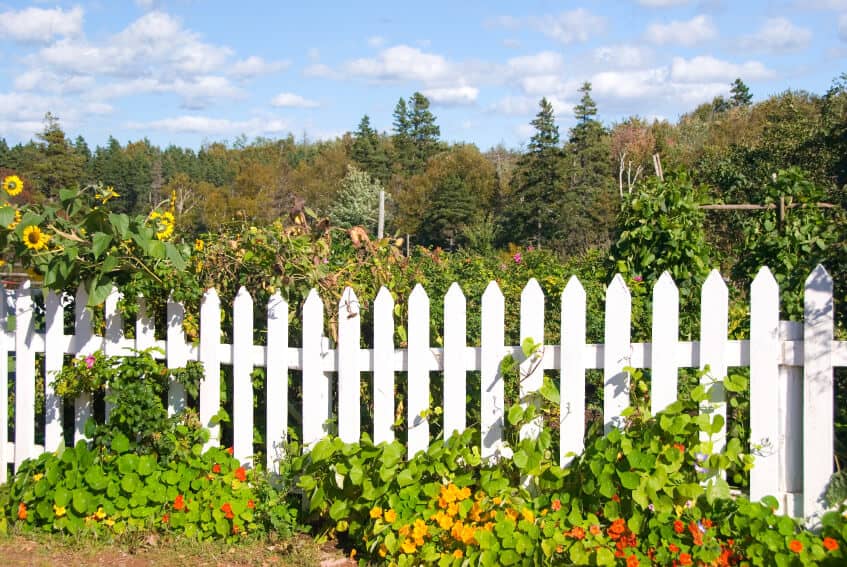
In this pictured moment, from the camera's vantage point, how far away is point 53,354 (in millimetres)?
4258

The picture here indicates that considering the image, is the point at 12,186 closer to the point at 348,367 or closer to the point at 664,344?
the point at 348,367

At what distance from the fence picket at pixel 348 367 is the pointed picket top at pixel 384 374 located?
4.4 inches

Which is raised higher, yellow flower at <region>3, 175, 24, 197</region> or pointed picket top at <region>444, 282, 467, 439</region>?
yellow flower at <region>3, 175, 24, 197</region>

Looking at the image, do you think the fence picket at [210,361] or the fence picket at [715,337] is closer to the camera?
the fence picket at [715,337]

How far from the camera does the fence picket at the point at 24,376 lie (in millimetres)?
4344

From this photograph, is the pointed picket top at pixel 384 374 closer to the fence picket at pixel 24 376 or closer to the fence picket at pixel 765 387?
the fence picket at pixel 765 387

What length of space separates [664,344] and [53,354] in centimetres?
325

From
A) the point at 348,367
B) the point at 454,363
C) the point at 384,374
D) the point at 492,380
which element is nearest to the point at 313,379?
the point at 348,367

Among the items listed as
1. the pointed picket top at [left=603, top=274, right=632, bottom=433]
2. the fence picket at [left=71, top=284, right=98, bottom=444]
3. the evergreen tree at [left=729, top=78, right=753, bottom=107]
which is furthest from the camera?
the evergreen tree at [left=729, top=78, right=753, bottom=107]

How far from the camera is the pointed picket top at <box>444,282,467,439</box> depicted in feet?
11.3

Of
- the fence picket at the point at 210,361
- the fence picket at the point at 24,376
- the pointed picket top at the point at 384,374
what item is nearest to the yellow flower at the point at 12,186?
the fence picket at the point at 24,376

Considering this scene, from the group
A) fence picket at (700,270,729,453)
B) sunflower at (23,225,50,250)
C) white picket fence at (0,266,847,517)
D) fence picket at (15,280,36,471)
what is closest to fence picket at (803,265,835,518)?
white picket fence at (0,266,847,517)

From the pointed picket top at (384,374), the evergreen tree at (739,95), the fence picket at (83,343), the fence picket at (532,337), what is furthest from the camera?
the evergreen tree at (739,95)

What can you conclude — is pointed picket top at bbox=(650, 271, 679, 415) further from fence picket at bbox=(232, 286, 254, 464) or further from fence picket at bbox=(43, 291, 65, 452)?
fence picket at bbox=(43, 291, 65, 452)
